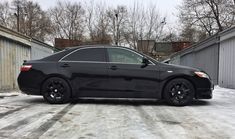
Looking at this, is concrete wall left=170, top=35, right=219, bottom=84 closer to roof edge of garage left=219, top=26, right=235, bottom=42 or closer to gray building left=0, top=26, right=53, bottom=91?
roof edge of garage left=219, top=26, right=235, bottom=42

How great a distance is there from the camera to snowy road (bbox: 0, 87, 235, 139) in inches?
186

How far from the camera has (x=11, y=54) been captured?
13477 mm

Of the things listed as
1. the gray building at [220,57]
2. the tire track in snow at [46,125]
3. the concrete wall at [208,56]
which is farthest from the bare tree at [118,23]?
the tire track in snow at [46,125]

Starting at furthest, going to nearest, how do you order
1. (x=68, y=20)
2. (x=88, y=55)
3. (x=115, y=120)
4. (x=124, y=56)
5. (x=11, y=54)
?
(x=68, y=20)
(x=11, y=54)
(x=88, y=55)
(x=124, y=56)
(x=115, y=120)

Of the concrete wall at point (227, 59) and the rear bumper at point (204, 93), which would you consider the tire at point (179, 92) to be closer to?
the rear bumper at point (204, 93)

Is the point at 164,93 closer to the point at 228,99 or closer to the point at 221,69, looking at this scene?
the point at 228,99

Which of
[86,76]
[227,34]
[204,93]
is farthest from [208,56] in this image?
[86,76]

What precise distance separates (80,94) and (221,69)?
7.99 meters

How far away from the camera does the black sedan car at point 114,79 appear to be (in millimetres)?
7551

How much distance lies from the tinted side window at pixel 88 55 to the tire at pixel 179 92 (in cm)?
184

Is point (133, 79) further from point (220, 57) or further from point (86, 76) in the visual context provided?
point (220, 57)

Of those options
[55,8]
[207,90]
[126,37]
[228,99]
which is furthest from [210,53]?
[55,8]

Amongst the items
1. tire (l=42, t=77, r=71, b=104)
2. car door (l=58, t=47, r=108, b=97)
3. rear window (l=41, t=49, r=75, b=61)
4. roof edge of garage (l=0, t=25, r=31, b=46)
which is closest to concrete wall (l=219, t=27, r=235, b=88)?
car door (l=58, t=47, r=108, b=97)

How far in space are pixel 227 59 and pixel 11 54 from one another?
922 centimetres
